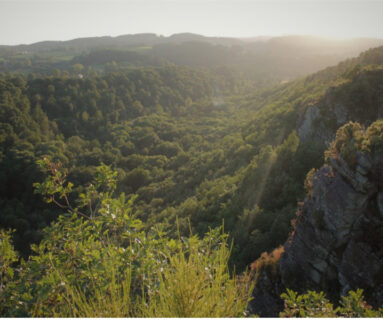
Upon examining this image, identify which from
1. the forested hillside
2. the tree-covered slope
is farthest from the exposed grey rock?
the tree-covered slope

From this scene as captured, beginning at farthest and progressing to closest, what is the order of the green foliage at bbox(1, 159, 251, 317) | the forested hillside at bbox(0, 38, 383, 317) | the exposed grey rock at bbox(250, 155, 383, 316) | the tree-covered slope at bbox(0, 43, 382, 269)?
the tree-covered slope at bbox(0, 43, 382, 269) < the exposed grey rock at bbox(250, 155, 383, 316) < the forested hillside at bbox(0, 38, 383, 317) < the green foliage at bbox(1, 159, 251, 317)

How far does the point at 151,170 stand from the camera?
4588cm

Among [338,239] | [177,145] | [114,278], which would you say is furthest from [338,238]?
[177,145]

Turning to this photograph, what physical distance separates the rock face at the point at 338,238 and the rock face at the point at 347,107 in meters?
8.72

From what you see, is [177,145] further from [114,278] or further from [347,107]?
[114,278]

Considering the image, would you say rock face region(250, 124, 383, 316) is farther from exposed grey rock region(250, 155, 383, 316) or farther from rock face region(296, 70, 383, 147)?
rock face region(296, 70, 383, 147)

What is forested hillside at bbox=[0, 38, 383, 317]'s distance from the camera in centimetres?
338

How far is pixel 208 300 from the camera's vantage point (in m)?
2.80

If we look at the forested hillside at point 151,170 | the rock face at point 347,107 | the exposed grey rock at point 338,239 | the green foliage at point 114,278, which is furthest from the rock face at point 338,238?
the rock face at point 347,107

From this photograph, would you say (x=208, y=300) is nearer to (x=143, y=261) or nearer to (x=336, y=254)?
(x=143, y=261)

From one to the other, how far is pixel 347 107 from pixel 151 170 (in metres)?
35.6

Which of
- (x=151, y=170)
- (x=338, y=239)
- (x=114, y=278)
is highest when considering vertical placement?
(x=114, y=278)

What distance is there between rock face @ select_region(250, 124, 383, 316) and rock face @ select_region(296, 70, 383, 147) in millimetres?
8724

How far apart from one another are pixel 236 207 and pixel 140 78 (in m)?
83.0
